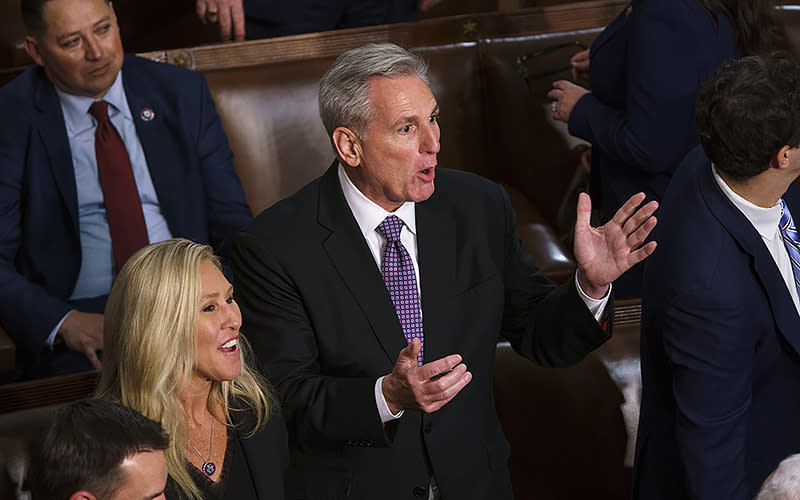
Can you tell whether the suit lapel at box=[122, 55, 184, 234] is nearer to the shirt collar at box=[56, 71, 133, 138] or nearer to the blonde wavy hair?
the shirt collar at box=[56, 71, 133, 138]

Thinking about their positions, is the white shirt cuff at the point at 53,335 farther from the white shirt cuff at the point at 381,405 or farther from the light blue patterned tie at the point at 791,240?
the light blue patterned tie at the point at 791,240

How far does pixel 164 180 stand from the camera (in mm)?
2488

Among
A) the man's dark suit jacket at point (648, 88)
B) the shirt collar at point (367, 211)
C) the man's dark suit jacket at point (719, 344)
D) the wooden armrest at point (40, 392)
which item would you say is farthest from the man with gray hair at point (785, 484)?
the wooden armrest at point (40, 392)

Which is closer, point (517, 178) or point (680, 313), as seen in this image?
point (680, 313)

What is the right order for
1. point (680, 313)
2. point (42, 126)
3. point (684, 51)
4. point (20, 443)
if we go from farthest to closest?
point (42, 126) < point (684, 51) < point (20, 443) < point (680, 313)

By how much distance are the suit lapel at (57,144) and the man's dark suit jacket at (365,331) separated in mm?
925

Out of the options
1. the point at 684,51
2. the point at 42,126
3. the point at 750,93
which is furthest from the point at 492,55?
the point at 750,93

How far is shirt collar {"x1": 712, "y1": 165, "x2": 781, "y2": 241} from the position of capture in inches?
62.2

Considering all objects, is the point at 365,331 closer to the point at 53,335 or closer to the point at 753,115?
the point at 753,115

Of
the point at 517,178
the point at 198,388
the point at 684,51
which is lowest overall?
the point at 517,178

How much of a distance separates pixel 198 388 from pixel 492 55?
1.82m

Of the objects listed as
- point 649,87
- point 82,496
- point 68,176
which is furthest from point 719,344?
point 68,176

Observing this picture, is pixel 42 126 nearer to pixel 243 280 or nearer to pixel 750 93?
pixel 243 280

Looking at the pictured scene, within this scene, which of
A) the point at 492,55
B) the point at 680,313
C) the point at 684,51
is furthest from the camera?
the point at 492,55
